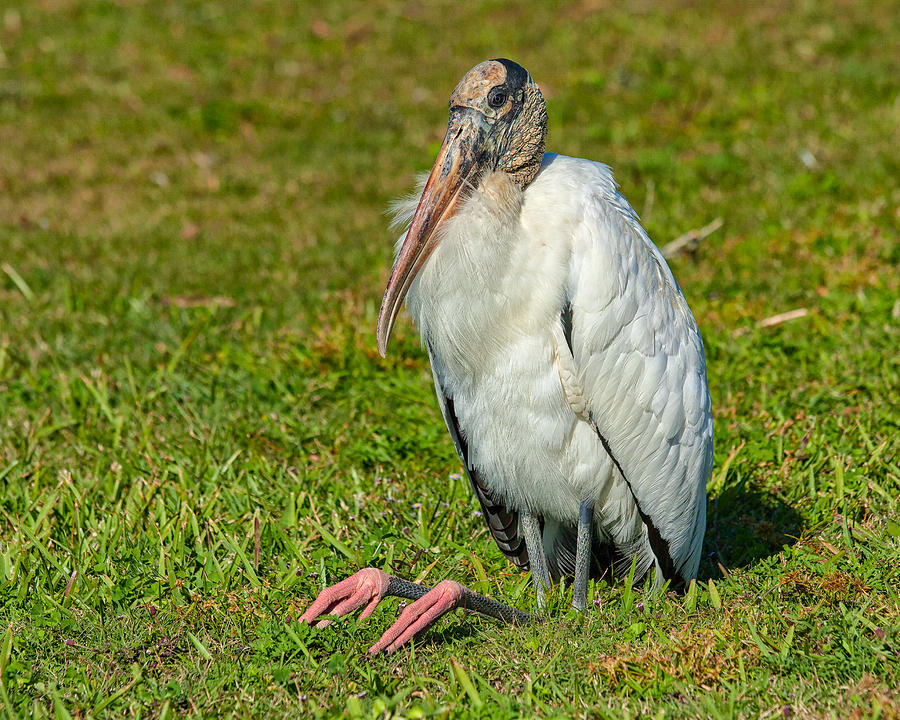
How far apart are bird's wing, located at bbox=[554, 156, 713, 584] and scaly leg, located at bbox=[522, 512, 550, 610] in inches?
10.2

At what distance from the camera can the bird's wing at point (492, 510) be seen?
3.12 m

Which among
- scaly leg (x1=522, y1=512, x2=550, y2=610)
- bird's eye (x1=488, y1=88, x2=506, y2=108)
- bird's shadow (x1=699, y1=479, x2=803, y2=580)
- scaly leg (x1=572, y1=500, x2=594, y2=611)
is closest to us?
bird's eye (x1=488, y1=88, x2=506, y2=108)

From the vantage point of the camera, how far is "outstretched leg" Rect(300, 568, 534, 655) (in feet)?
8.55

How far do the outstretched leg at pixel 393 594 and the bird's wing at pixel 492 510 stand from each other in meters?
0.51

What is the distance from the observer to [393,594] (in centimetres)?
267

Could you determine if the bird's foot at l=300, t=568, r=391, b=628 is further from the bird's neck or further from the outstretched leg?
the bird's neck

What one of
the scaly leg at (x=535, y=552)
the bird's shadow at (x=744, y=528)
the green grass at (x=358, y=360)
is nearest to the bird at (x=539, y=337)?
the scaly leg at (x=535, y=552)

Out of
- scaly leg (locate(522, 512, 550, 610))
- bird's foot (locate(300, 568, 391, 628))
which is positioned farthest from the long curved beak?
scaly leg (locate(522, 512, 550, 610))

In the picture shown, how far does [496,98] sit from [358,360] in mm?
1896

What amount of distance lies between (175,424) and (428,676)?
182cm

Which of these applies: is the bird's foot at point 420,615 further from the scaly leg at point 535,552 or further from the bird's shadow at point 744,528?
the bird's shadow at point 744,528

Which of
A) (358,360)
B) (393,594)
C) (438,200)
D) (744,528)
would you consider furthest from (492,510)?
(358,360)

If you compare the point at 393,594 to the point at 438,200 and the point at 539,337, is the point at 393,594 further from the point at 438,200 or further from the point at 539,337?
the point at 438,200

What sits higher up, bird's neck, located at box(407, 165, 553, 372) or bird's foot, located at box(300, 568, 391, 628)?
bird's neck, located at box(407, 165, 553, 372)
